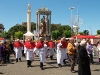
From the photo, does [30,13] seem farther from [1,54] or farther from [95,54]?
[1,54]

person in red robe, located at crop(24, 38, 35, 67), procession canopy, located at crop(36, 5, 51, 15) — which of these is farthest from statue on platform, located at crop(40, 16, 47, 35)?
person in red robe, located at crop(24, 38, 35, 67)

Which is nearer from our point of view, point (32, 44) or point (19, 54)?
point (32, 44)

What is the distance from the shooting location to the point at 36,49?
13.8 metres

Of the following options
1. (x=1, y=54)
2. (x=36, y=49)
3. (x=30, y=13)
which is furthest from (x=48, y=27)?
(x=36, y=49)

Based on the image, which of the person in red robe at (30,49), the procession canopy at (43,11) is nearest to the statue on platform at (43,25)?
the procession canopy at (43,11)

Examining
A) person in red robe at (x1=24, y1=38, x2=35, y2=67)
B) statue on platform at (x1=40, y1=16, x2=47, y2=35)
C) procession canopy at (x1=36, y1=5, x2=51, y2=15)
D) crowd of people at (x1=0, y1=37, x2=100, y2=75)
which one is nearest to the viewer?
crowd of people at (x1=0, y1=37, x2=100, y2=75)

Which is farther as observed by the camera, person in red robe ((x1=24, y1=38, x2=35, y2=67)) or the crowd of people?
person in red robe ((x1=24, y1=38, x2=35, y2=67))

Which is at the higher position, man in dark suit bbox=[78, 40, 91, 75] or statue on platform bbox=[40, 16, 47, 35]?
statue on platform bbox=[40, 16, 47, 35]

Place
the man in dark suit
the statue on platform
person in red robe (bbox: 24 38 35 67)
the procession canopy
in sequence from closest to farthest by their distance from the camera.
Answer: the man in dark suit
person in red robe (bbox: 24 38 35 67)
the statue on platform
the procession canopy

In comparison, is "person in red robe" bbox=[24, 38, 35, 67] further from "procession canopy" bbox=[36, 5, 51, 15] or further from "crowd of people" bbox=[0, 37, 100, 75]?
"procession canopy" bbox=[36, 5, 51, 15]

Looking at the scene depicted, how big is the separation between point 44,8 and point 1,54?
21097 mm

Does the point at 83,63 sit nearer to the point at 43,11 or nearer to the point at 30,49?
the point at 30,49

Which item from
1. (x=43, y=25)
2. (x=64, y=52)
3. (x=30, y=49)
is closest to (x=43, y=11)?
(x=43, y=25)

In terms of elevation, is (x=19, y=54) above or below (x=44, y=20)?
below
